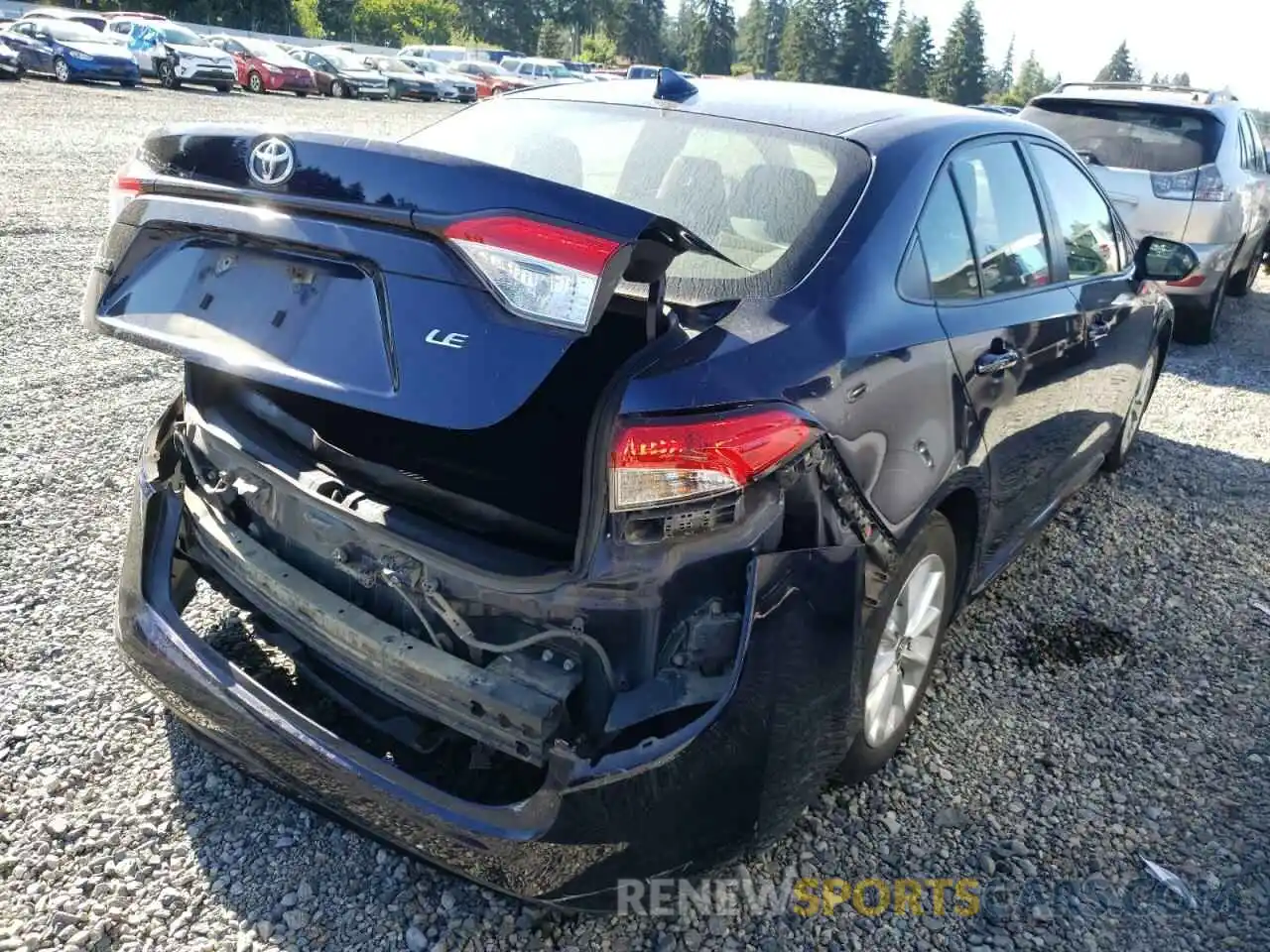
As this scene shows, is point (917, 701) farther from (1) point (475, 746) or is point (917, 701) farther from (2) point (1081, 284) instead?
(2) point (1081, 284)

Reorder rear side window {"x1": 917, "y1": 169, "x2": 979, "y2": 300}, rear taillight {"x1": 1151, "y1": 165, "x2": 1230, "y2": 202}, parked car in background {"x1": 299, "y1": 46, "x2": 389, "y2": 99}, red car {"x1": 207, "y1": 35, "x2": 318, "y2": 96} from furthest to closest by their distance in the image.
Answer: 1. parked car in background {"x1": 299, "y1": 46, "x2": 389, "y2": 99}
2. red car {"x1": 207, "y1": 35, "x2": 318, "y2": 96}
3. rear taillight {"x1": 1151, "y1": 165, "x2": 1230, "y2": 202}
4. rear side window {"x1": 917, "y1": 169, "x2": 979, "y2": 300}

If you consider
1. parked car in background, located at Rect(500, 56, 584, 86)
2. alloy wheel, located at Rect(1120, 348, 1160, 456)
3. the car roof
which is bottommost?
alloy wheel, located at Rect(1120, 348, 1160, 456)

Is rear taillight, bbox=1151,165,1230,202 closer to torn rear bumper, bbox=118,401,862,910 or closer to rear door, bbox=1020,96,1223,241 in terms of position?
rear door, bbox=1020,96,1223,241

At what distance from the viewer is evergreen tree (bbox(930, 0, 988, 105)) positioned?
83.4 m

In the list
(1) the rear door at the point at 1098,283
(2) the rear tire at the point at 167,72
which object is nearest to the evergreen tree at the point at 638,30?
(2) the rear tire at the point at 167,72

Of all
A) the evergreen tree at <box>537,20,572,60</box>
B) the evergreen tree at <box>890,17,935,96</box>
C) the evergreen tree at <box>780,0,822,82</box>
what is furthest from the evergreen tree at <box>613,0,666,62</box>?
the evergreen tree at <box>890,17,935,96</box>

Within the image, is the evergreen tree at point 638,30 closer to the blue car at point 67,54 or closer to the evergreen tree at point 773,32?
the evergreen tree at point 773,32

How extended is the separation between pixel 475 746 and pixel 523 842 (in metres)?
0.27

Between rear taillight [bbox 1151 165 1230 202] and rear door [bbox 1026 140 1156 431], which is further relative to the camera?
rear taillight [bbox 1151 165 1230 202]

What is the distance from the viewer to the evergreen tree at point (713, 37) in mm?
87475

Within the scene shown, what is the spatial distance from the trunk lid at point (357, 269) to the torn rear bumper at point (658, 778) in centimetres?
62

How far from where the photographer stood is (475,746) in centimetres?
210

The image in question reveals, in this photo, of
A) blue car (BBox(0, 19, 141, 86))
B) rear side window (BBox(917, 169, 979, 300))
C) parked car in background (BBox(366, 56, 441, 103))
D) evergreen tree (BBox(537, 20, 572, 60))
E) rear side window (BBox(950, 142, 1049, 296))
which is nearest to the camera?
rear side window (BBox(917, 169, 979, 300))

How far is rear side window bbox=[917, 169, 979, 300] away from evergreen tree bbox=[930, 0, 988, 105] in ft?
288
